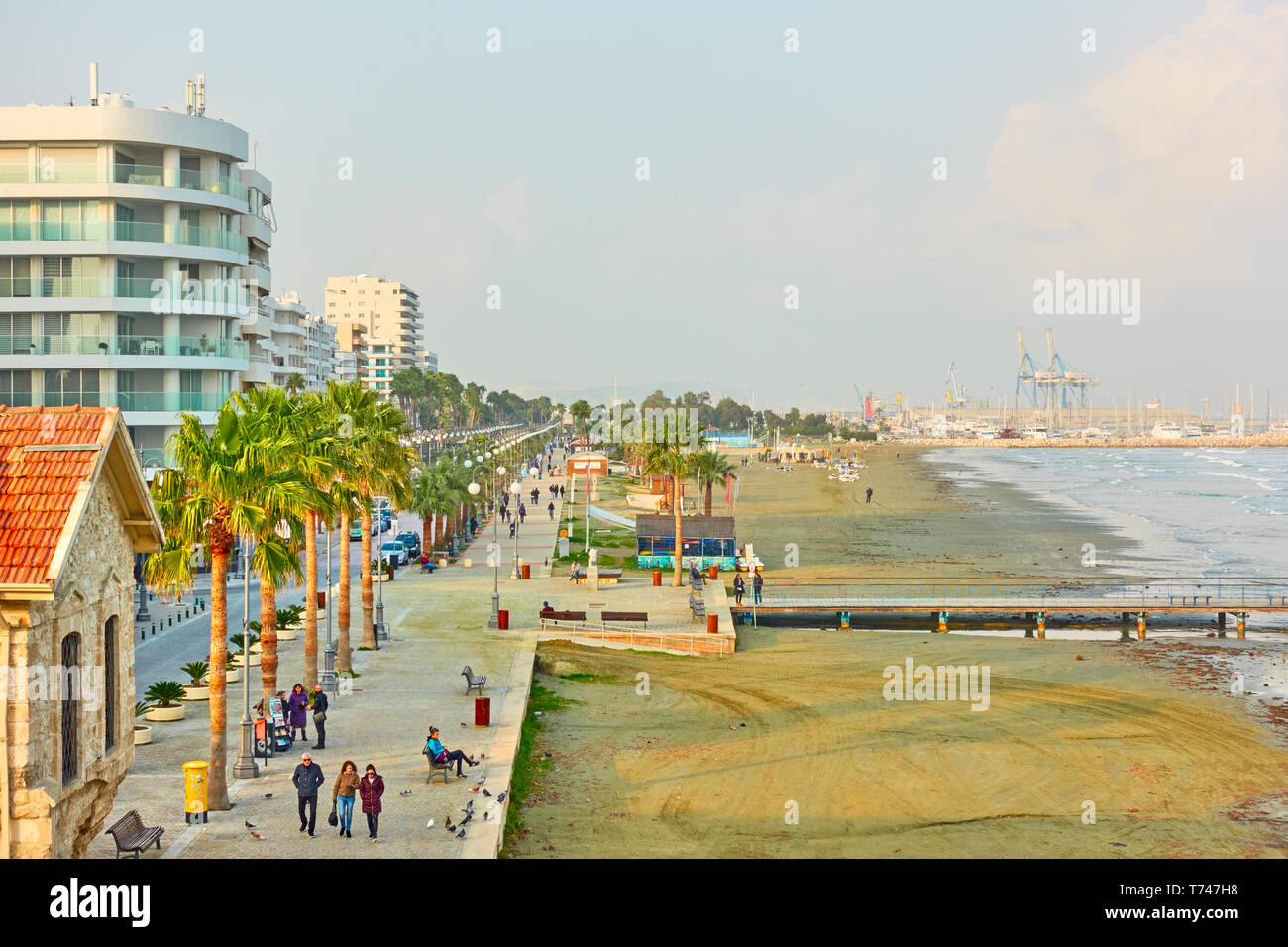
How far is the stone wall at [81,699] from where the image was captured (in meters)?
11.7

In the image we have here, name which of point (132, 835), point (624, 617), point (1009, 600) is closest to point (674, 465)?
point (624, 617)

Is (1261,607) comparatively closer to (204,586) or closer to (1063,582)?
(1063,582)

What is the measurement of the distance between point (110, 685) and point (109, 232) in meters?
42.7

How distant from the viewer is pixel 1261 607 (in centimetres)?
4534

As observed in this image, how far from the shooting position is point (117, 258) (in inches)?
2020

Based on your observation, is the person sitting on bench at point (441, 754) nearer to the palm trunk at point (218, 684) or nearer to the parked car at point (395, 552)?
the palm trunk at point (218, 684)

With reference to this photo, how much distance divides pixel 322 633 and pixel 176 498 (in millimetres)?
18349

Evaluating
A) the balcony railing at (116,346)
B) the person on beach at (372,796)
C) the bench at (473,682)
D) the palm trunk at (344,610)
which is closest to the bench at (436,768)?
the person on beach at (372,796)

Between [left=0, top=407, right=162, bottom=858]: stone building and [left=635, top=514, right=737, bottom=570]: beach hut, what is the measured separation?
41.2 metres

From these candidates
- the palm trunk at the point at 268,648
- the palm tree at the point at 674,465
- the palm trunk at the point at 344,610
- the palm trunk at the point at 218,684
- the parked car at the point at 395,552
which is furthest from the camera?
the parked car at the point at 395,552

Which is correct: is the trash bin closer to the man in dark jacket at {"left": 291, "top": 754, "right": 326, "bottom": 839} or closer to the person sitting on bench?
the man in dark jacket at {"left": 291, "top": 754, "right": 326, "bottom": 839}

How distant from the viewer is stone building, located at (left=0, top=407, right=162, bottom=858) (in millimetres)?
11539

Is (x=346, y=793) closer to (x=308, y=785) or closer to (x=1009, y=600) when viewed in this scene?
(x=308, y=785)

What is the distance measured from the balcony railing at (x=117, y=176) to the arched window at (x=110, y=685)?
4323 cm
